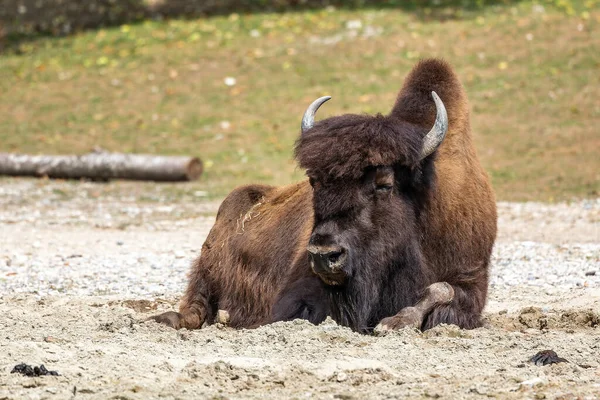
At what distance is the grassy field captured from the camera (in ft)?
64.7

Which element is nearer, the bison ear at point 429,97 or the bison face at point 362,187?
the bison face at point 362,187

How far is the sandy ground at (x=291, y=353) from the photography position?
5348 mm

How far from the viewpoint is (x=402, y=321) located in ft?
22.7

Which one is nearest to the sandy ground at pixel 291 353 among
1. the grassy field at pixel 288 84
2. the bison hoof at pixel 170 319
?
the bison hoof at pixel 170 319

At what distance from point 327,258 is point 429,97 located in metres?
2.24

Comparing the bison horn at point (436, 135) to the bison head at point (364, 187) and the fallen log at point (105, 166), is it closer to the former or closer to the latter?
the bison head at point (364, 187)

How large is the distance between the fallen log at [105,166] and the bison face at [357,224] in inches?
448

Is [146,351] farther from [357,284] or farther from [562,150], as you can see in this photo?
[562,150]

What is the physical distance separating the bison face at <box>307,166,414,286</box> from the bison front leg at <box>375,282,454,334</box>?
37 centimetres

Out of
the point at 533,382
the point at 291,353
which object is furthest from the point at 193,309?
the point at 533,382

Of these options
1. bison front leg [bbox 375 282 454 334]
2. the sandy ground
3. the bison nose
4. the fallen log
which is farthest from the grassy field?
the bison nose

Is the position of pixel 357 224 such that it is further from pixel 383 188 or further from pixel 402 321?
pixel 402 321

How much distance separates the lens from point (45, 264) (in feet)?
36.1

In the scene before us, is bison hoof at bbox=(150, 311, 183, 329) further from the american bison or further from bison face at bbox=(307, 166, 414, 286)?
bison face at bbox=(307, 166, 414, 286)
